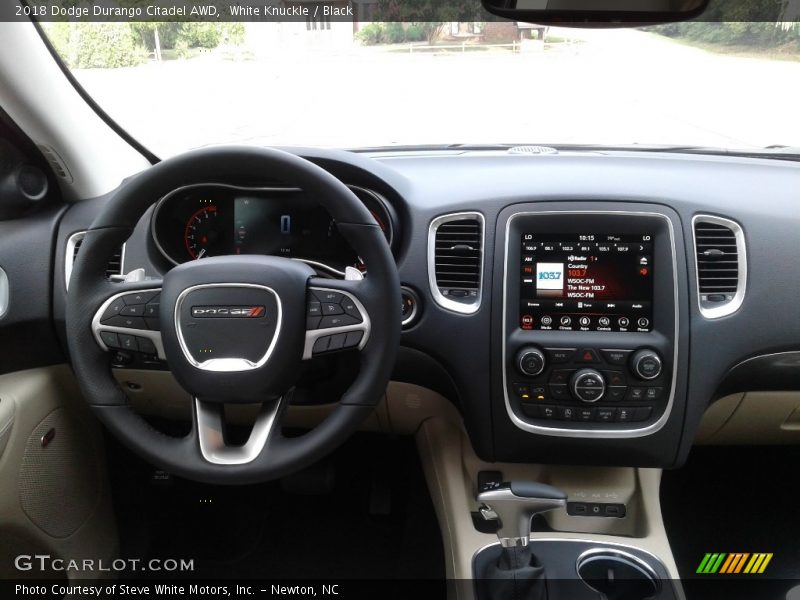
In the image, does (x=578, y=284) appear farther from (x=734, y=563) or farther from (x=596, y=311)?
(x=734, y=563)

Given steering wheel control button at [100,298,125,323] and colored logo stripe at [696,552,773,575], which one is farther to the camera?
colored logo stripe at [696,552,773,575]

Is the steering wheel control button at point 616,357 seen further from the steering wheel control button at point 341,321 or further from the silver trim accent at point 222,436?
the silver trim accent at point 222,436

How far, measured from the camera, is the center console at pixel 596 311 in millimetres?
1785

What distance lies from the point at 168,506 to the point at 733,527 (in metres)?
2.20

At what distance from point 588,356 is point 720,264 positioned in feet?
1.46

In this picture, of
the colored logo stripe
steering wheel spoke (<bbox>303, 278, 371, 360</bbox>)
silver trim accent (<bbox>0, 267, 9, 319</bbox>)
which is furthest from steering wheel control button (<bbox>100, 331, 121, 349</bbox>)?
the colored logo stripe

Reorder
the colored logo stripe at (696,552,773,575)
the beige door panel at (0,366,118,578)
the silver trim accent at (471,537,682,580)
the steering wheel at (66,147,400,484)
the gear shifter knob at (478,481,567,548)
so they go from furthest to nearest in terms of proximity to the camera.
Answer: the colored logo stripe at (696,552,773,575) < the beige door panel at (0,366,118,578) < the silver trim accent at (471,537,682,580) < the gear shifter knob at (478,481,567,548) < the steering wheel at (66,147,400,484)

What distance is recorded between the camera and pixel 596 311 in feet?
5.96

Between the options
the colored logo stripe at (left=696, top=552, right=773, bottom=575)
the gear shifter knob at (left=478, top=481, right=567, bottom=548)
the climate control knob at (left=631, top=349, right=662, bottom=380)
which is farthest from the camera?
the colored logo stripe at (left=696, top=552, right=773, bottom=575)

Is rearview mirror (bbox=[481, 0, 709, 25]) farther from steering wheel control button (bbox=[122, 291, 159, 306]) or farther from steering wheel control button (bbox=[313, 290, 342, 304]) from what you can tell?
steering wheel control button (bbox=[122, 291, 159, 306])

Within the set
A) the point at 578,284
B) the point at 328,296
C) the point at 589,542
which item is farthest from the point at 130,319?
the point at 589,542

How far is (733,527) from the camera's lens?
257 cm

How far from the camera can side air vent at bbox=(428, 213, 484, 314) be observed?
183cm

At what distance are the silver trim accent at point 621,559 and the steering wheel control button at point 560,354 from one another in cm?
57
